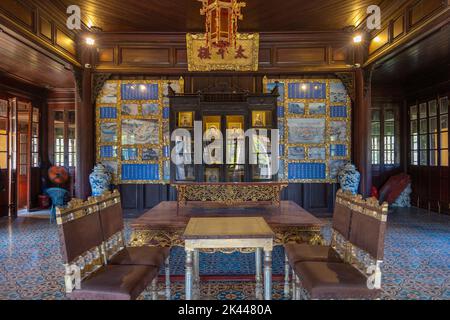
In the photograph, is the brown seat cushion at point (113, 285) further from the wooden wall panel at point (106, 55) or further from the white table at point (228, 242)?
the wooden wall panel at point (106, 55)

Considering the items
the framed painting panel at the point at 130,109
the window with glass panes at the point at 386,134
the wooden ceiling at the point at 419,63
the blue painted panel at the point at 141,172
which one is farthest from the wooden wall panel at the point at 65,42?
the window with glass panes at the point at 386,134

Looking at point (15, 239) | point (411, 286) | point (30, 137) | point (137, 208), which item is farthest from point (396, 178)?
point (30, 137)

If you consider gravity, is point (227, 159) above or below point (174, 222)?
above

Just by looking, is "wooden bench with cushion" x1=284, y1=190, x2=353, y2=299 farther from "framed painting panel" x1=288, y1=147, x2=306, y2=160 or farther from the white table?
"framed painting panel" x1=288, y1=147, x2=306, y2=160

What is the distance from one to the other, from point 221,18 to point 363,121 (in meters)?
4.57

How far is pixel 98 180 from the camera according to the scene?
22.0 ft

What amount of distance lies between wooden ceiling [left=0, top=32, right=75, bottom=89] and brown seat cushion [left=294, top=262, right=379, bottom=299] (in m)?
5.51

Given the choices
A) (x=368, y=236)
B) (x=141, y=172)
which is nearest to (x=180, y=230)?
(x=368, y=236)

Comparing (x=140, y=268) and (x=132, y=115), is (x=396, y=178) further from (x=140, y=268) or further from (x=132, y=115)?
(x=140, y=268)

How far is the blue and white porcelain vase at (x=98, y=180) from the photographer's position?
6.70 meters

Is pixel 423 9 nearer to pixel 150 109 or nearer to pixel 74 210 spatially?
pixel 74 210
